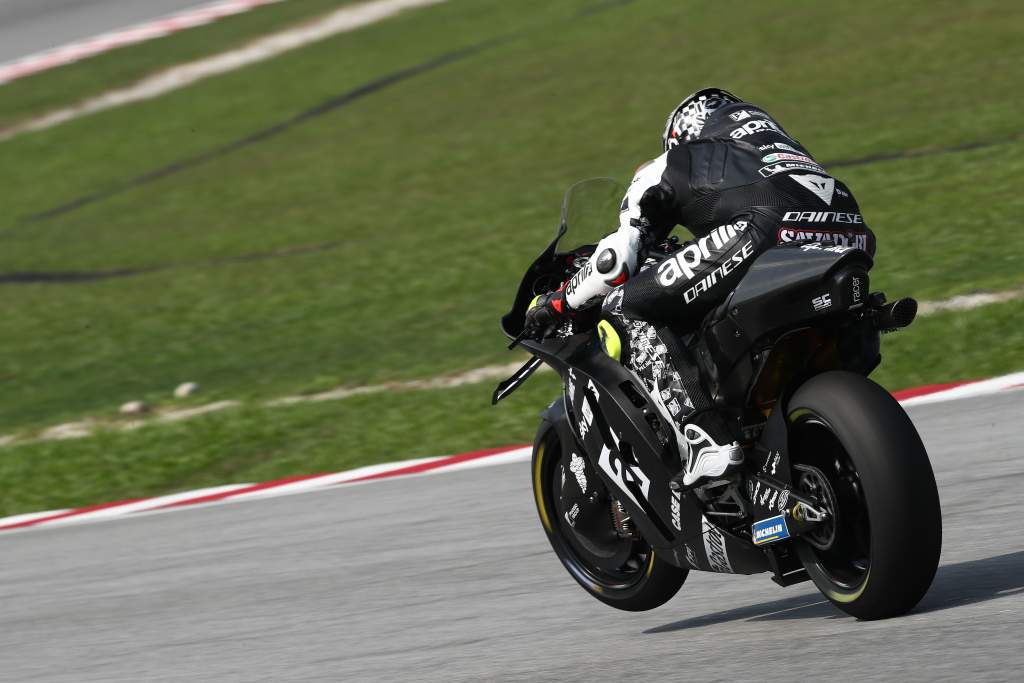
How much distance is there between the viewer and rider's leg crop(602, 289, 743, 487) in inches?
167

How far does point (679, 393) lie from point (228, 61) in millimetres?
20714

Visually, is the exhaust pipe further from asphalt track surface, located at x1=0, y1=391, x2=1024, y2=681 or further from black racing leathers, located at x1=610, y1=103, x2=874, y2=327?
asphalt track surface, located at x1=0, y1=391, x2=1024, y2=681

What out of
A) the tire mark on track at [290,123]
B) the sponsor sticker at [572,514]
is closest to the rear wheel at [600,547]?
the sponsor sticker at [572,514]

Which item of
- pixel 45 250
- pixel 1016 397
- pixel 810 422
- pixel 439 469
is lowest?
pixel 45 250

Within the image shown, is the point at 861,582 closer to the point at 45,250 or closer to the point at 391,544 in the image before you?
the point at 391,544

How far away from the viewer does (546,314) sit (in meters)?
4.81

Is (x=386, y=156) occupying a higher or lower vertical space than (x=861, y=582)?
lower

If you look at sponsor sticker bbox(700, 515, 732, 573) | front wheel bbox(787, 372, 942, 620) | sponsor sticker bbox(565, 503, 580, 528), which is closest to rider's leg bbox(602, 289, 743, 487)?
sponsor sticker bbox(700, 515, 732, 573)

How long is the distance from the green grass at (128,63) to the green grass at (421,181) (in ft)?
0.49

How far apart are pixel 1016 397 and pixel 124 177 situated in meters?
15.5

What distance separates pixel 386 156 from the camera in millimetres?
19156

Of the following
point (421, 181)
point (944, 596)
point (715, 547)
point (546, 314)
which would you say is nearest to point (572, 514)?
point (546, 314)

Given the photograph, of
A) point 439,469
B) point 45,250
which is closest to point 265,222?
point 45,250

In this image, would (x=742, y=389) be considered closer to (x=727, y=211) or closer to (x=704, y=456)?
(x=704, y=456)
